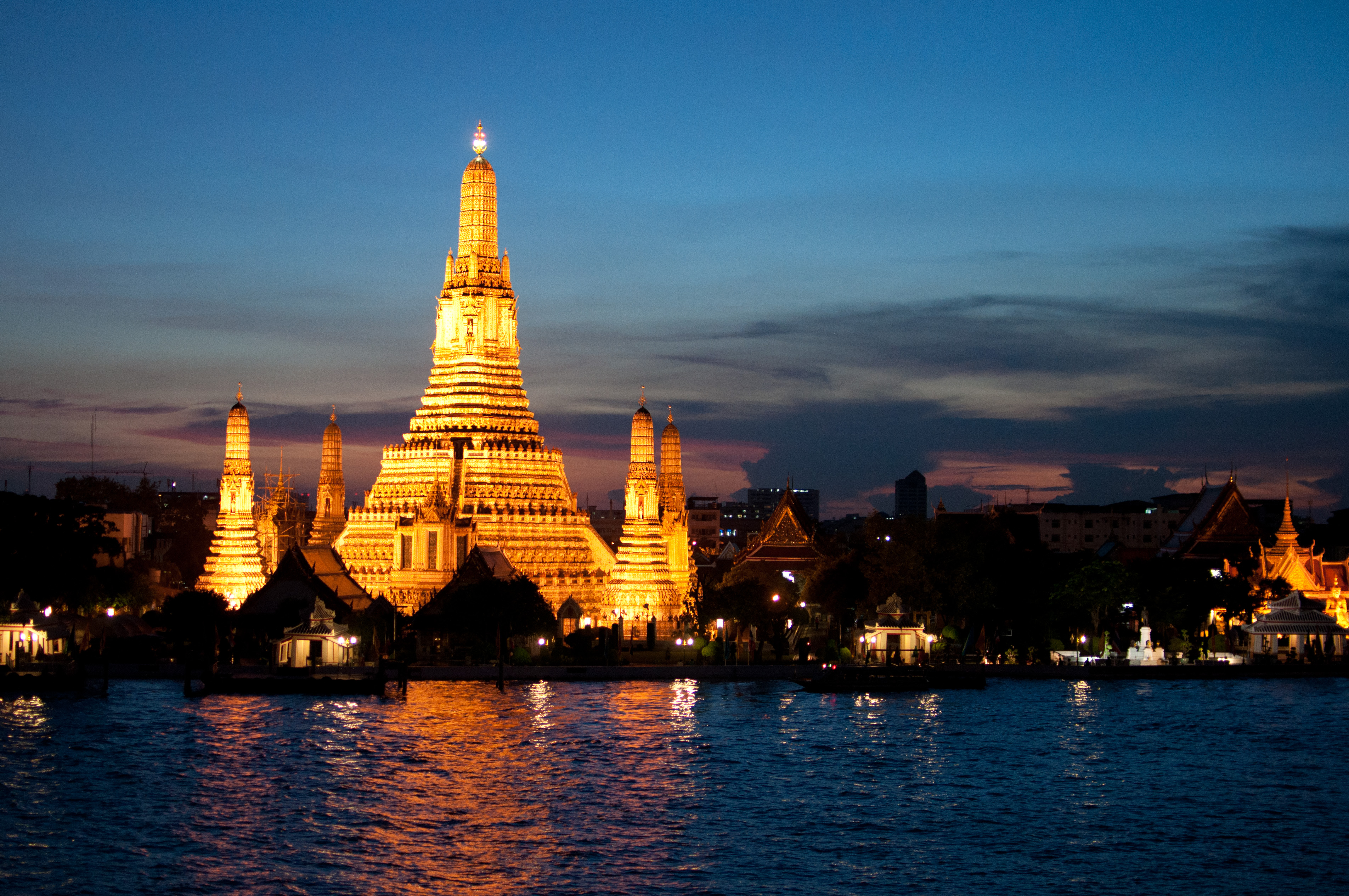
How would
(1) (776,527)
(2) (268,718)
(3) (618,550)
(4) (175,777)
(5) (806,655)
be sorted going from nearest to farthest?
(4) (175,777) → (2) (268,718) → (5) (806,655) → (3) (618,550) → (1) (776,527)

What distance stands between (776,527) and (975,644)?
25199mm

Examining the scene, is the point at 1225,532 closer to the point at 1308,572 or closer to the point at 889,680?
the point at 1308,572

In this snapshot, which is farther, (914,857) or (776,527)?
(776,527)

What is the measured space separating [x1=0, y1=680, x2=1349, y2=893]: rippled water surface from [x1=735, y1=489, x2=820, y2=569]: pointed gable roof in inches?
1316

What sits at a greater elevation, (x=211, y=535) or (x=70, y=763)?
(x=211, y=535)

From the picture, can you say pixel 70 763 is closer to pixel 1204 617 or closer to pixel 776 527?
pixel 1204 617

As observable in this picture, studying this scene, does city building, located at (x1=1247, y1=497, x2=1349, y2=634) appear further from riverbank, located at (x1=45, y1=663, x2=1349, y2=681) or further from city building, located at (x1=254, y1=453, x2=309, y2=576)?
city building, located at (x1=254, y1=453, x2=309, y2=576)

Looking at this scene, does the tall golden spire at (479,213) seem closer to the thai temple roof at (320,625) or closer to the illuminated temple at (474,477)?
the illuminated temple at (474,477)

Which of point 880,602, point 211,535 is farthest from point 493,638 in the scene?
point 211,535

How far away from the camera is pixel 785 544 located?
4003 inches

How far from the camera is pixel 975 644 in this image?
78.5m

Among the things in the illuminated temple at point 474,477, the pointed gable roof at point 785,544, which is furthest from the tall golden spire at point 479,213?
the pointed gable roof at point 785,544

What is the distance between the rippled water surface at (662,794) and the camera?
3816 cm

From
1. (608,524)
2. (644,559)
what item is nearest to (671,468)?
(644,559)
